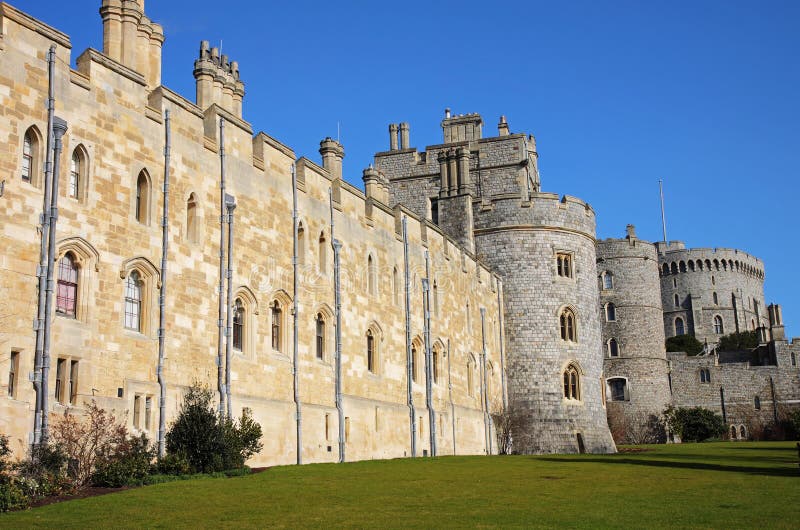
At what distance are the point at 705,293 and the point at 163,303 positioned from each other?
99767 millimetres

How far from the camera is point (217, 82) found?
85.8 ft

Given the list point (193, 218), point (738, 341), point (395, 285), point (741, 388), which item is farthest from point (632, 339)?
point (193, 218)

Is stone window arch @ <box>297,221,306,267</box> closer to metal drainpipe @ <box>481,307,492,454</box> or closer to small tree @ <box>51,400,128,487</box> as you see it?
small tree @ <box>51,400,128,487</box>

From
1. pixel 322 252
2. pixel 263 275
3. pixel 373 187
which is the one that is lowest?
pixel 263 275

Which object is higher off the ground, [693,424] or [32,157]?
[32,157]

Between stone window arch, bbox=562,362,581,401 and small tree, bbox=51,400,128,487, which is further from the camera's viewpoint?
stone window arch, bbox=562,362,581,401

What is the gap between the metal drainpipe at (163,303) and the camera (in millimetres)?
20562

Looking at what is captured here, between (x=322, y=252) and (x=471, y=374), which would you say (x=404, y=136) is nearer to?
(x=471, y=374)

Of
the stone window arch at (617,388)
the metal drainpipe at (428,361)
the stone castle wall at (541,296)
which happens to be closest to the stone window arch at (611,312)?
the stone window arch at (617,388)

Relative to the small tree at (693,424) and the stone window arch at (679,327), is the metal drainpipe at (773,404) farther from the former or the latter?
the stone window arch at (679,327)

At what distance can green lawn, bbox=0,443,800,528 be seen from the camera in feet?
43.5

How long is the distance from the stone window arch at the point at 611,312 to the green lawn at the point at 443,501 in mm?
48522

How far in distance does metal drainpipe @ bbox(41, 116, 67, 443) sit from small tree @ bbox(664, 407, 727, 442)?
2253 inches

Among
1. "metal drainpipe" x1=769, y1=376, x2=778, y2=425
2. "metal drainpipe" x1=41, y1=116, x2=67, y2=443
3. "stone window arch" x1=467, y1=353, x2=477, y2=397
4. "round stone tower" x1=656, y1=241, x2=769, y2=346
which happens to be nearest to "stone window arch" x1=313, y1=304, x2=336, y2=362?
"metal drainpipe" x1=41, y1=116, x2=67, y2=443
